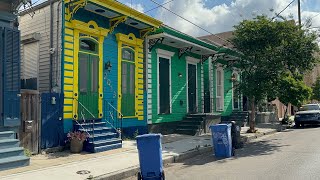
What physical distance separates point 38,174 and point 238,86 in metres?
11.4

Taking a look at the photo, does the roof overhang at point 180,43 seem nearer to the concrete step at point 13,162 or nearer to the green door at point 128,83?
the green door at point 128,83

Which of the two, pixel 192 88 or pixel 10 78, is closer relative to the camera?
pixel 10 78

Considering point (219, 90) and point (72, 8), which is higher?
point (72, 8)

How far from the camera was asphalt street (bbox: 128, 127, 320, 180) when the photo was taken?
7918 mm

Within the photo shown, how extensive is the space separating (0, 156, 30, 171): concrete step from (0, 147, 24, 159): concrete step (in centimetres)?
12

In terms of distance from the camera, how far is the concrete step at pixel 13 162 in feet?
27.5

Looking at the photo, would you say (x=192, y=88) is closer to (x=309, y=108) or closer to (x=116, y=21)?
(x=116, y=21)

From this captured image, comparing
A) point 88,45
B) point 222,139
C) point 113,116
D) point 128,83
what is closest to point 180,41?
point 128,83

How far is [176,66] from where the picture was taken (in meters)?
17.8

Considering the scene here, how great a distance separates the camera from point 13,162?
340 inches

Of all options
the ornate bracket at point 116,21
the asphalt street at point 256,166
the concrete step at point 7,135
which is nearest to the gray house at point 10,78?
the concrete step at point 7,135

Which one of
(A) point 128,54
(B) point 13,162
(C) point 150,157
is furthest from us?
(A) point 128,54

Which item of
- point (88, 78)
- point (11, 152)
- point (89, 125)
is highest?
point (88, 78)

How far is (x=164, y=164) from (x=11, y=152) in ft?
13.7
